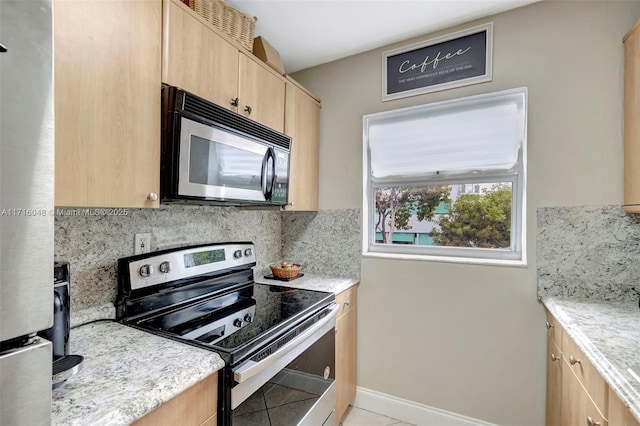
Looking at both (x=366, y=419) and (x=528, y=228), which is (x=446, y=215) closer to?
(x=528, y=228)

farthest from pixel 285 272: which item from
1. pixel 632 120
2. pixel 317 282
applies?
pixel 632 120

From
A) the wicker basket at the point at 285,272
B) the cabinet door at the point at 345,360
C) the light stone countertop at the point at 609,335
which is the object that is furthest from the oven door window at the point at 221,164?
the light stone countertop at the point at 609,335

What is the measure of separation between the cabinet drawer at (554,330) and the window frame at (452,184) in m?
0.32

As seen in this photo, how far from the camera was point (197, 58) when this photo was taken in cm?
129

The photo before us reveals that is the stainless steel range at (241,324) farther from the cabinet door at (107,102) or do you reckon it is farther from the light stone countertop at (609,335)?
the light stone countertop at (609,335)

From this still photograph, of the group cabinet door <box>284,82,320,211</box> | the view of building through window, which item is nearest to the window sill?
the view of building through window

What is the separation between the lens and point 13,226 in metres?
0.42

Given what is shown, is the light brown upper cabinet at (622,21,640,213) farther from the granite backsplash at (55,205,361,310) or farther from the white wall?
the granite backsplash at (55,205,361,310)

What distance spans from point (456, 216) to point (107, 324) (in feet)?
6.49

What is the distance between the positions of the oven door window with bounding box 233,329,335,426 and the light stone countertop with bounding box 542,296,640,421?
3.40ft

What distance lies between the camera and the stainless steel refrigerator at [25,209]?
412 millimetres

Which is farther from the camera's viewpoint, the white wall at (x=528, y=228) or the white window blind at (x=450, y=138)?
the white window blind at (x=450, y=138)

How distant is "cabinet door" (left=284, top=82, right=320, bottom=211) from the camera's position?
1969mm

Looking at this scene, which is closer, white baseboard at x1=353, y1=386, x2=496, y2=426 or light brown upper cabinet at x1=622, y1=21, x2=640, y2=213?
light brown upper cabinet at x1=622, y1=21, x2=640, y2=213
